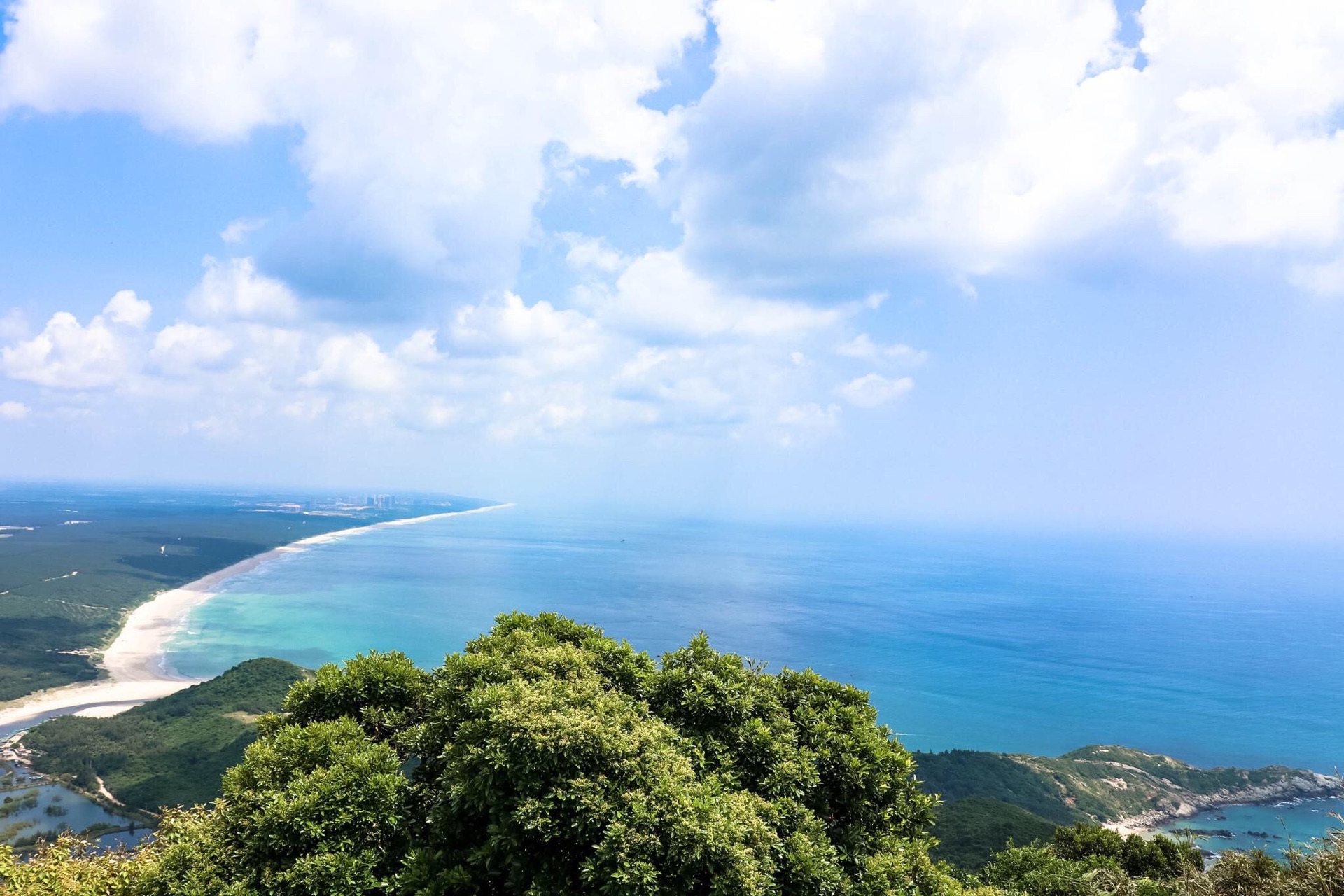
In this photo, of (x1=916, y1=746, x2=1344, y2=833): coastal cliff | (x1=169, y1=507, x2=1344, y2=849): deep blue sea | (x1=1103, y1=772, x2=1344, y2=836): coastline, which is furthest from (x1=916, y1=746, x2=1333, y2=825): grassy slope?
(x1=169, y1=507, x2=1344, y2=849): deep blue sea

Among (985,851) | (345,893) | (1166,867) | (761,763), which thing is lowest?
(985,851)

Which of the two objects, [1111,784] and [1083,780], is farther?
[1111,784]

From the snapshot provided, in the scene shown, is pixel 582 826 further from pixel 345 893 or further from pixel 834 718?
pixel 834 718

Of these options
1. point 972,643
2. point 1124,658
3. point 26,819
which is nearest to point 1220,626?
point 1124,658

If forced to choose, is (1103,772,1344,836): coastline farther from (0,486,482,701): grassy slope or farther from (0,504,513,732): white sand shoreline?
(0,486,482,701): grassy slope

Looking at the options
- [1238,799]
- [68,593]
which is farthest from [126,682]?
[1238,799]

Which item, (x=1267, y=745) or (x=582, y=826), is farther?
(x=1267, y=745)

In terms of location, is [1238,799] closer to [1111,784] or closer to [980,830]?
[1111,784]
